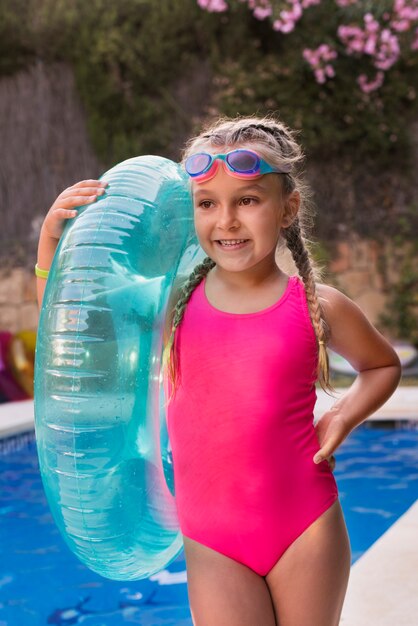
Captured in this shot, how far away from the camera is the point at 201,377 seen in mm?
1859

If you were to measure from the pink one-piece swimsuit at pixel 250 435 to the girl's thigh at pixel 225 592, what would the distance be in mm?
23

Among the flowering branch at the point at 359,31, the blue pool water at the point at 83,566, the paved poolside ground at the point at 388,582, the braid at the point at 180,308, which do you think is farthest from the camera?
the flowering branch at the point at 359,31

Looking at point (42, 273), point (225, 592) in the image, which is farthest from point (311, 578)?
point (42, 273)

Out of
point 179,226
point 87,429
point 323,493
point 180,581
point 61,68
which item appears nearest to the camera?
point 323,493

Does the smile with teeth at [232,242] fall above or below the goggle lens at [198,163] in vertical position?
below

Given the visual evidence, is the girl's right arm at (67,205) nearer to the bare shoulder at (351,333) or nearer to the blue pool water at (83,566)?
the bare shoulder at (351,333)

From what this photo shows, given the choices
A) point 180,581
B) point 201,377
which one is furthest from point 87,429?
point 180,581

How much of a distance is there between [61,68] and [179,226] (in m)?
9.13

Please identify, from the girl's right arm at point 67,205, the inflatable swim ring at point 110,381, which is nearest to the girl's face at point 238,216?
the inflatable swim ring at point 110,381

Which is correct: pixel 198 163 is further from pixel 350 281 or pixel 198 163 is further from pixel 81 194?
pixel 350 281

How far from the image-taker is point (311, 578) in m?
1.76

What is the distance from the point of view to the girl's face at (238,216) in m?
1.84

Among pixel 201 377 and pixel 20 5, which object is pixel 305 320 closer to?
pixel 201 377

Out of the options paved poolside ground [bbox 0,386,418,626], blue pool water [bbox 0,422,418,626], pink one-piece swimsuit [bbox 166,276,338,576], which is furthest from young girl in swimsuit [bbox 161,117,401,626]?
blue pool water [bbox 0,422,418,626]
